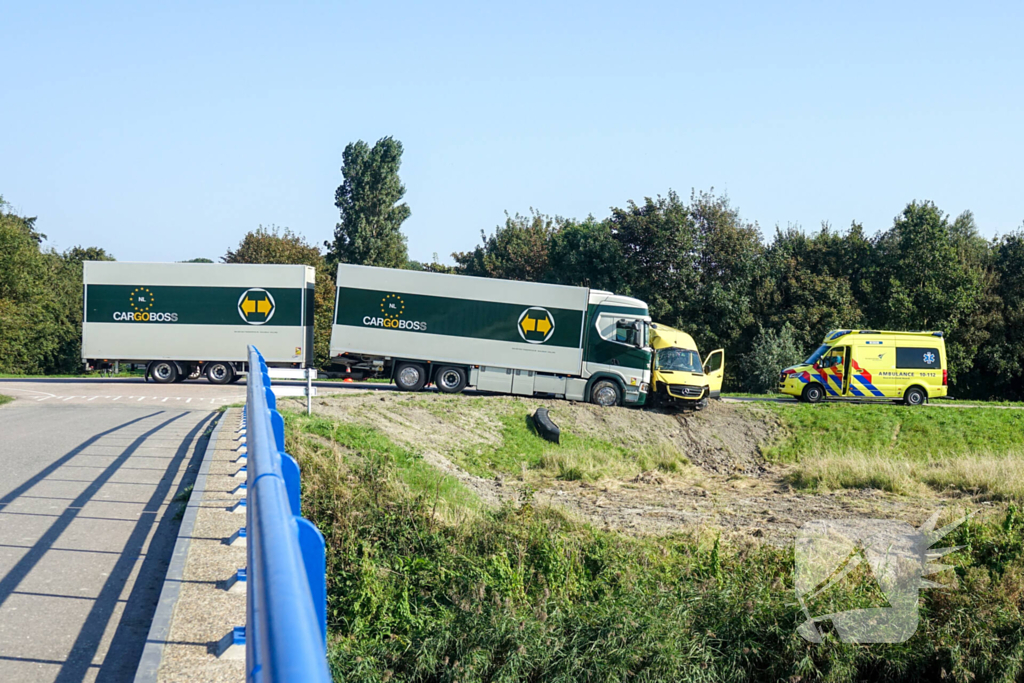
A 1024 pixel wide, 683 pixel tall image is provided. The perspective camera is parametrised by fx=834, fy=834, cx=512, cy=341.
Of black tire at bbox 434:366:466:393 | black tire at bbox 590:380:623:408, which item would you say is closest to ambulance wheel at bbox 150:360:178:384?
black tire at bbox 434:366:466:393

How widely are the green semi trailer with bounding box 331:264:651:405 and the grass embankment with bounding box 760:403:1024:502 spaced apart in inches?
210

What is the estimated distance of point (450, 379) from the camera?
25.6 m

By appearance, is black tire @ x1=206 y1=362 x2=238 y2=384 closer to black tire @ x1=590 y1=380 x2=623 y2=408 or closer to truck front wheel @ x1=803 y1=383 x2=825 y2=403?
black tire @ x1=590 y1=380 x2=623 y2=408

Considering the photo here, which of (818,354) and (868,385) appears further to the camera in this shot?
(818,354)

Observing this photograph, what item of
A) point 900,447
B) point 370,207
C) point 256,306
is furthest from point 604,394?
point 370,207

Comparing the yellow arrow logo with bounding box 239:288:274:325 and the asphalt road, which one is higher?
the yellow arrow logo with bounding box 239:288:274:325

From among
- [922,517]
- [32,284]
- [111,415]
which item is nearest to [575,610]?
[922,517]

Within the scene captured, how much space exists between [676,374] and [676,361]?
477 millimetres

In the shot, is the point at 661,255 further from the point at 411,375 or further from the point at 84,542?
the point at 84,542

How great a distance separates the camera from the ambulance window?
29031 mm

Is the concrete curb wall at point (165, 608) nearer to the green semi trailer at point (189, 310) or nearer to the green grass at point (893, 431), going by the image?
the green grass at point (893, 431)

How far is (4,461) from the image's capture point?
416 inches

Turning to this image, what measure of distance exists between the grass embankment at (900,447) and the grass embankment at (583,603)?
726 cm

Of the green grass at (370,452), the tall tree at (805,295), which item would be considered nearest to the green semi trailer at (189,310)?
the green grass at (370,452)
